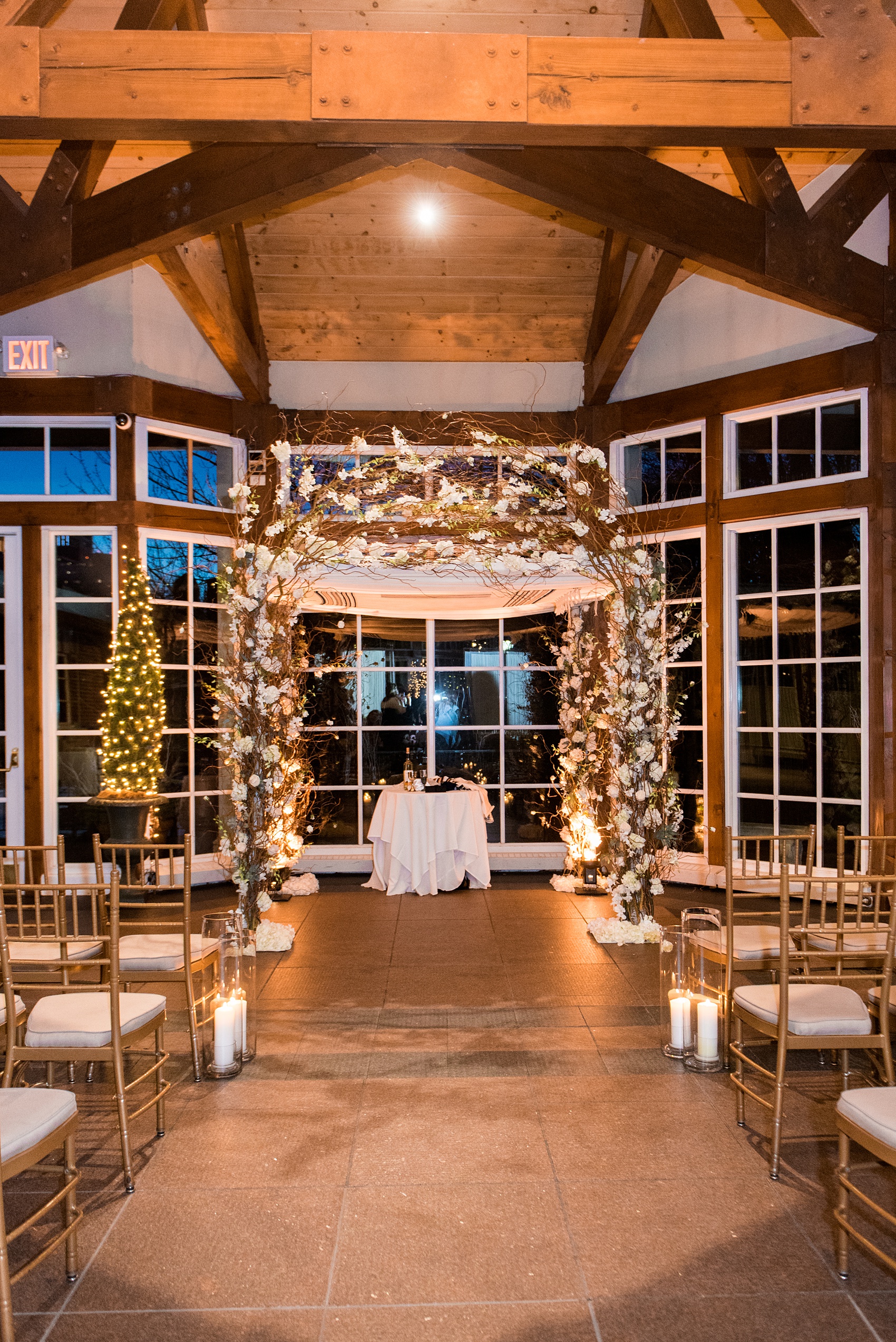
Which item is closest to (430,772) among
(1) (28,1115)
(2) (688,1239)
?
(2) (688,1239)

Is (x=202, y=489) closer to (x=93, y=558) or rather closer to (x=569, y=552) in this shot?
(x=93, y=558)

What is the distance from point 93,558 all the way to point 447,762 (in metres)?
3.42

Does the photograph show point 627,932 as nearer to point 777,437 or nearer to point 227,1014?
point 227,1014

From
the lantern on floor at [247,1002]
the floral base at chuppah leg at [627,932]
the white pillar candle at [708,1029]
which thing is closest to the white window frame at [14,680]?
the lantern on floor at [247,1002]

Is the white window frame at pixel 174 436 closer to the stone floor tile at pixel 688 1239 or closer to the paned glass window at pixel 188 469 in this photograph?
the paned glass window at pixel 188 469

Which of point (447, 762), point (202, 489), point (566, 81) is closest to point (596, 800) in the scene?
point (447, 762)

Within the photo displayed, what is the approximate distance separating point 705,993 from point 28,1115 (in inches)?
110

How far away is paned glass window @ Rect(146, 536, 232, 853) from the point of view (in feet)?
25.3

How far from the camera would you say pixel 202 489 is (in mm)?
8031

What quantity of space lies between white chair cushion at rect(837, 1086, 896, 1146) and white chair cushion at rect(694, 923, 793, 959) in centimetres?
112

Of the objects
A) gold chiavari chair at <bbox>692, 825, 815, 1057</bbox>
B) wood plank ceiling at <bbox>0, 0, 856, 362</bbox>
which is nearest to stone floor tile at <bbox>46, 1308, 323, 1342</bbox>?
gold chiavari chair at <bbox>692, 825, 815, 1057</bbox>

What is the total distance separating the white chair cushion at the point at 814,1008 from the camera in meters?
3.18

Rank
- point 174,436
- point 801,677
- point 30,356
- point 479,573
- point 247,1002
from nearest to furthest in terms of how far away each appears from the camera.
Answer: point 247,1002 < point 30,356 < point 479,573 < point 801,677 < point 174,436

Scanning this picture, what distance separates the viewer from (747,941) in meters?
4.04
